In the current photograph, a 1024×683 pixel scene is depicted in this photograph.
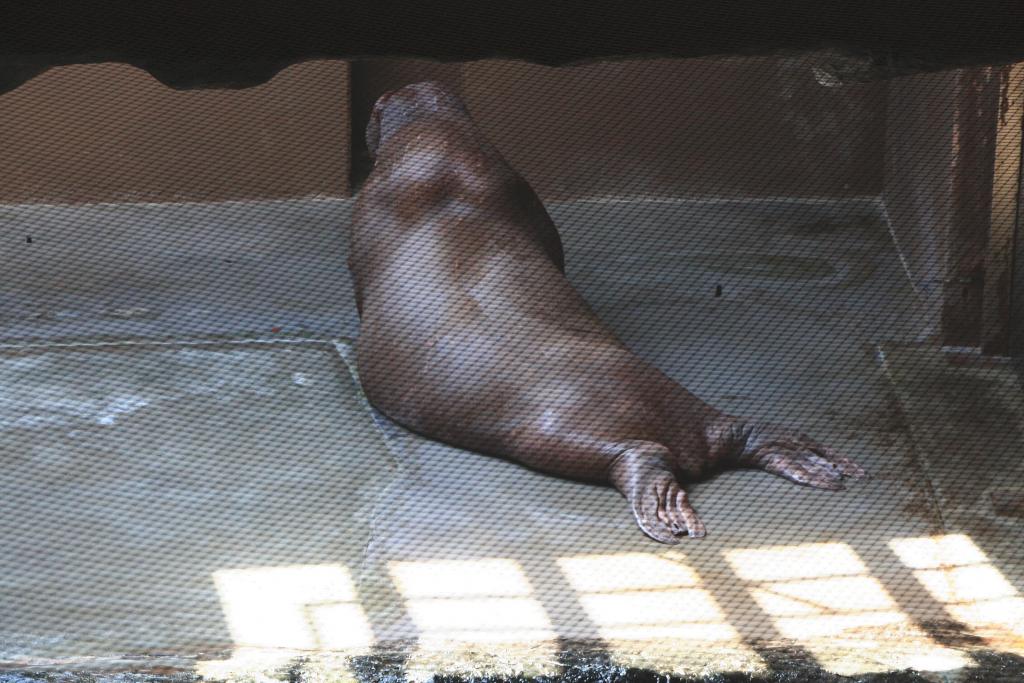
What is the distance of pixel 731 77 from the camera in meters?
5.15

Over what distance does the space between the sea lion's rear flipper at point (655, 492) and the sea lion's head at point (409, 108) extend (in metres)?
1.47

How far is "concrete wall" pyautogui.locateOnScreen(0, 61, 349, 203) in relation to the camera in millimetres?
4930

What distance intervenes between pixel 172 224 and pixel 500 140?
1.26 meters

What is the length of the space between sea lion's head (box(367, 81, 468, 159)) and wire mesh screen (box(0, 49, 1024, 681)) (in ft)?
0.05

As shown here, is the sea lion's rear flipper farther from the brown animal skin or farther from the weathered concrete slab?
the weathered concrete slab

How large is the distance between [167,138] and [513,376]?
2.29 meters

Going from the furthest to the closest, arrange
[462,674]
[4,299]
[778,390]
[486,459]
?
[4,299]
[778,390]
[486,459]
[462,674]

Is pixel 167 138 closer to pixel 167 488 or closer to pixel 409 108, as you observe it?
pixel 409 108

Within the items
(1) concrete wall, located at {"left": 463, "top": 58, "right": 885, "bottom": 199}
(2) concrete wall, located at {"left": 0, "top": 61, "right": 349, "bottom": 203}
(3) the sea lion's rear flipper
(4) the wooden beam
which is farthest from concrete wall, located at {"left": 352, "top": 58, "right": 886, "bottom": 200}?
(3) the sea lion's rear flipper

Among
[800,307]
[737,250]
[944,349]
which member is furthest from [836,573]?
[737,250]

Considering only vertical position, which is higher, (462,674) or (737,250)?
(737,250)

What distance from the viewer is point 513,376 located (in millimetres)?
3311

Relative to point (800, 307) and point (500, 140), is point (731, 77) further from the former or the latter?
point (800, 307)

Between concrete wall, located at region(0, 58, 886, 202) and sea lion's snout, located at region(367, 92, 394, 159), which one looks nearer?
sea lion's snout, located at region(367, 92, 394, 159)
